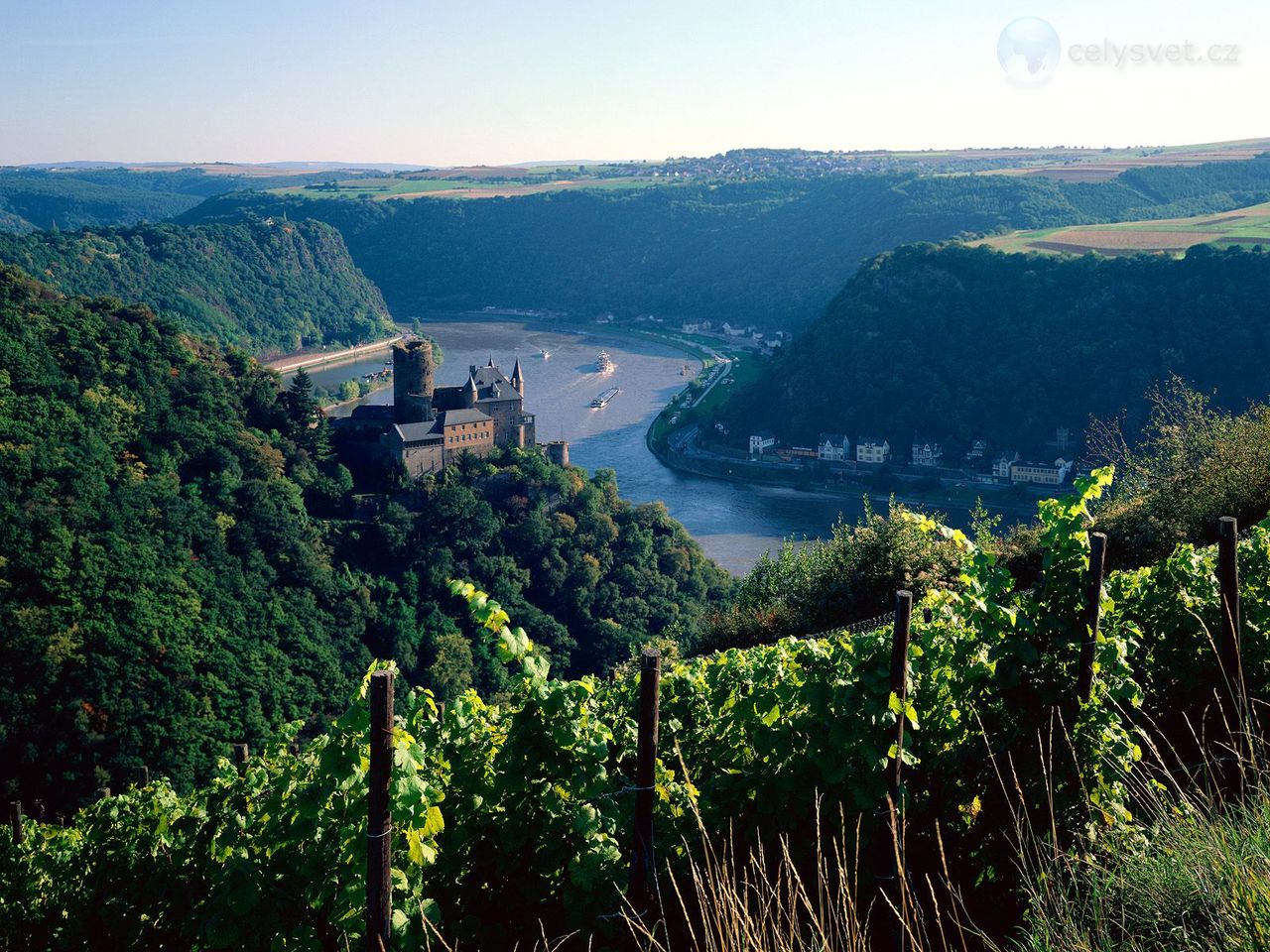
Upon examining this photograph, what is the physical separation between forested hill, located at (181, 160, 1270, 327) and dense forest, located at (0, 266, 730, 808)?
47.3m

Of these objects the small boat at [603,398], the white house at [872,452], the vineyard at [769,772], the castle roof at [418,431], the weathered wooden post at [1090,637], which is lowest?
the white house at [872,452]

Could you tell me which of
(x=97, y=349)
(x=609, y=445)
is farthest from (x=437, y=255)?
(x=97, y=349)

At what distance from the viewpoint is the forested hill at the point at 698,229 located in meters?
72.7

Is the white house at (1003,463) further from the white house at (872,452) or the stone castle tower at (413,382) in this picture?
the stone castle tower at (413,382)

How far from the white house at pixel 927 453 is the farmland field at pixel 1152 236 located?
12.3 m

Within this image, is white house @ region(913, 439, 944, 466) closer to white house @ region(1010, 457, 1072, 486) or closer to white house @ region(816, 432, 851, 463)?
white house @ region(816, 432, 851, 463)

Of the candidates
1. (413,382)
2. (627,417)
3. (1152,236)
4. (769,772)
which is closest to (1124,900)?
(769,772)

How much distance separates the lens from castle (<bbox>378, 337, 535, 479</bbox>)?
26.9 metres

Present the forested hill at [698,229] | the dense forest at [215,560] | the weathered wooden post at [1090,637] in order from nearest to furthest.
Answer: the weathered wooden post at [1090,637] < the dense forest at [215,560] < the forested hill at [698,229]

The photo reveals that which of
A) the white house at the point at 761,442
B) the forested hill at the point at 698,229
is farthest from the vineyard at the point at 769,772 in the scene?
the forested hill at the point at 698,229

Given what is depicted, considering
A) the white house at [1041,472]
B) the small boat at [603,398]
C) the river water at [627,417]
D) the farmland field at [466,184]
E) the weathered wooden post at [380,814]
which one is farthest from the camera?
the farmland field at [466,184]

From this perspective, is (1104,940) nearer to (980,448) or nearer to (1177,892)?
(1177,892)

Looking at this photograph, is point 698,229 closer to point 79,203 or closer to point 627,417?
point 627,417

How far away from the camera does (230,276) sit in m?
68.3
